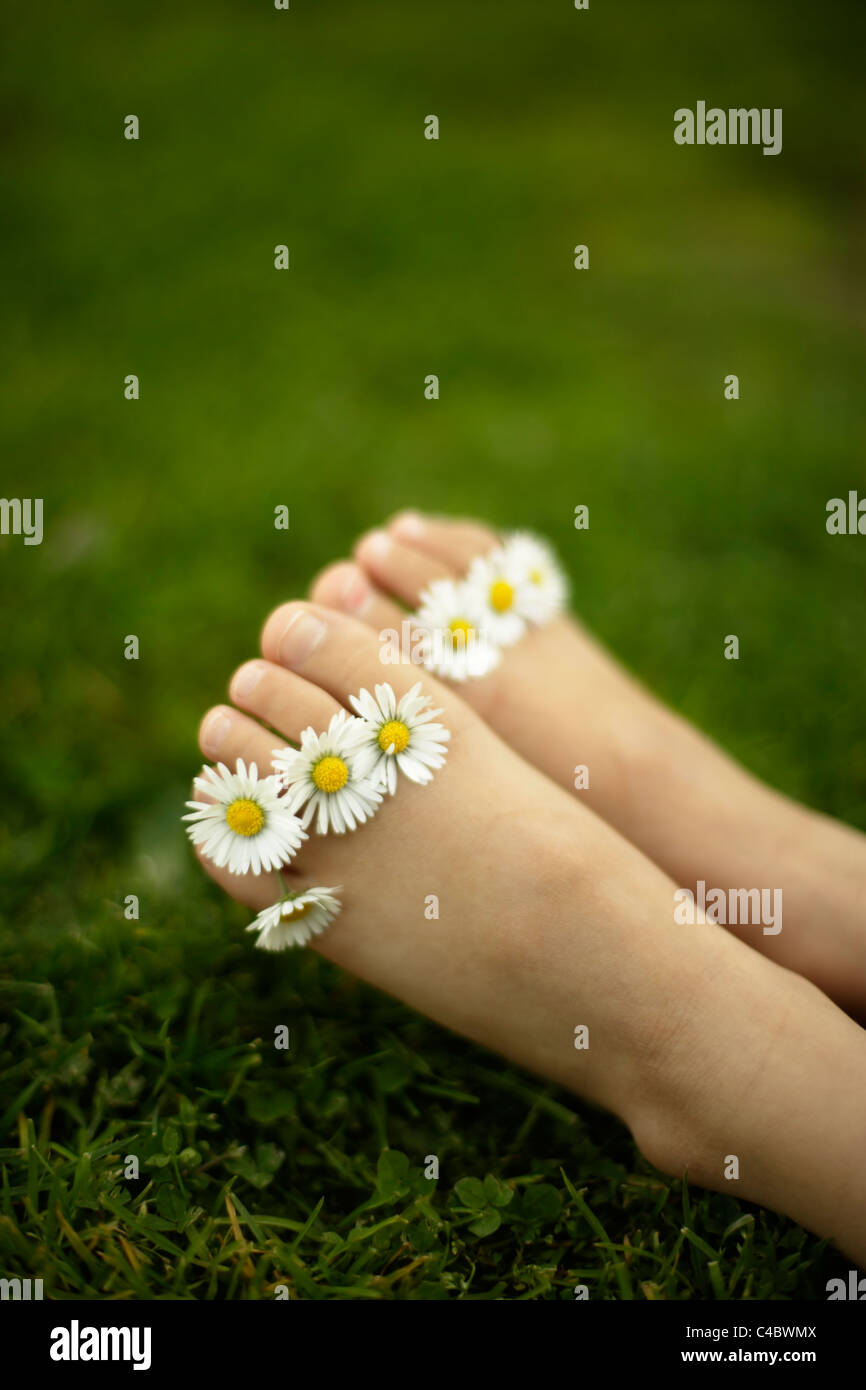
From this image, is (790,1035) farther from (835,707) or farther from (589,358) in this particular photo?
(589,358)

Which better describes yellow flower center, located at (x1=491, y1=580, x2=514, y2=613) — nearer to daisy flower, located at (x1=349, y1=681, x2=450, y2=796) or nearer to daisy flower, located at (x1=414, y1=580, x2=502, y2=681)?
daisy flower, located at (x1=414, y1=580, x2=502, y2=681)

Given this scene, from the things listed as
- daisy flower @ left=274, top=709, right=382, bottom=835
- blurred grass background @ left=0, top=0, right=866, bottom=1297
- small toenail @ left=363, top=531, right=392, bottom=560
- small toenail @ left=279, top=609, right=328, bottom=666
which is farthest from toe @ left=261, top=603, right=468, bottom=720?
blurred grass background @ left=0, top=0, right=866, bottom=1297

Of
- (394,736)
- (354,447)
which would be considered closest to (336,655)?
(394,736)

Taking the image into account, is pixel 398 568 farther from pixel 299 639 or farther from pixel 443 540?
pixel 299 639

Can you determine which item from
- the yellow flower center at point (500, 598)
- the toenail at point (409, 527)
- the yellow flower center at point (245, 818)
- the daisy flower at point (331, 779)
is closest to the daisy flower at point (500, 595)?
the yellow flower center at point (500, 598)

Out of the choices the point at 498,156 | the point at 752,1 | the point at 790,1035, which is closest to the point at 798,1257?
the point at 790,1035

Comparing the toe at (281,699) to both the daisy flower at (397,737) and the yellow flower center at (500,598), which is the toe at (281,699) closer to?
the daisy flower at (397,737)

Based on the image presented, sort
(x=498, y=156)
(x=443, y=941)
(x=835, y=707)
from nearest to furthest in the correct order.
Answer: (x=443, y=941)
(x=835, y=707)
(x=498, y=156)
